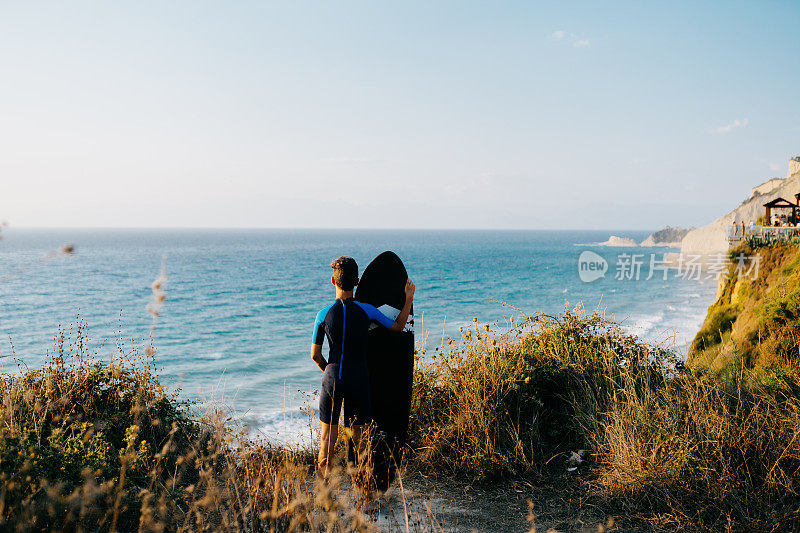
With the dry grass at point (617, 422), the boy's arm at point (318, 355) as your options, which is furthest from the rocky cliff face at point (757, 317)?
the boy's arm at point (318, 355)

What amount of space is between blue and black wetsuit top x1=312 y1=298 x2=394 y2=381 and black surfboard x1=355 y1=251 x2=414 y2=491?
19.4 inches

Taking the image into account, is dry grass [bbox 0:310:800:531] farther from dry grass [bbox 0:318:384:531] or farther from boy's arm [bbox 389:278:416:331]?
boy's arm [bbox 389:278:416:331]

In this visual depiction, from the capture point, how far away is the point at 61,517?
118 inches

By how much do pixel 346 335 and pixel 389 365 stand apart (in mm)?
777

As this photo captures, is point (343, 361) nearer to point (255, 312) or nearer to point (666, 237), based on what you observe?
point (255, 312)

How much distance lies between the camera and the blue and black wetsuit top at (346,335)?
4293 mm

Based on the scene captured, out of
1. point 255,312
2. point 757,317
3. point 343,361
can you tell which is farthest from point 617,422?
point 255,312

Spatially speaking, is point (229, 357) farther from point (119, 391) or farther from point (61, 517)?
point (61, 517)

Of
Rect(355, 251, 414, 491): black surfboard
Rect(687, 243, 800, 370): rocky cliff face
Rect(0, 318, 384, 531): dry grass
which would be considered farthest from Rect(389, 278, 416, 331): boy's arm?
Rect(687, 243, 800, 370): rocky cliff face

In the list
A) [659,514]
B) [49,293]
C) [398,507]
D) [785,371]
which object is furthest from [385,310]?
[49,293]

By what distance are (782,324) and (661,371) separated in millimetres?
3558

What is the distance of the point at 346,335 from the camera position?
4.29m

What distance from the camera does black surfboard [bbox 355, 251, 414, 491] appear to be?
4.84m

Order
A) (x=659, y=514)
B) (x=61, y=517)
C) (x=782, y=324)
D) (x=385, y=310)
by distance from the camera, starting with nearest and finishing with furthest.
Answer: (x=61, y=517)
(x=659, y=514)
(x=385, y=310)
(x=782, y=324)
